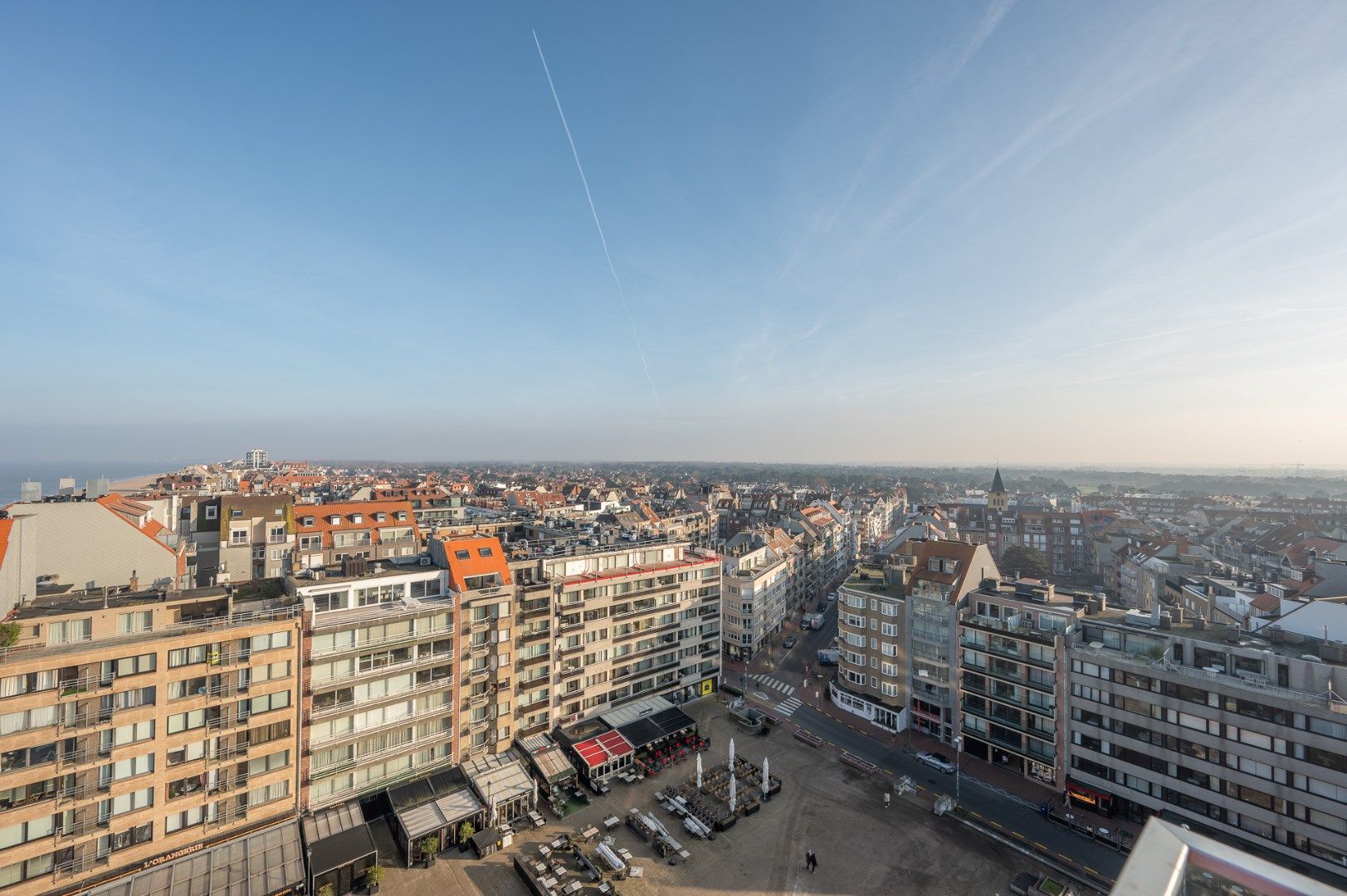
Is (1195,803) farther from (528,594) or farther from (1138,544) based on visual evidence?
(1138,544)

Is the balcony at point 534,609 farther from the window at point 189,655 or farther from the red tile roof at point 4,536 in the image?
the red tile roof at point 4,536

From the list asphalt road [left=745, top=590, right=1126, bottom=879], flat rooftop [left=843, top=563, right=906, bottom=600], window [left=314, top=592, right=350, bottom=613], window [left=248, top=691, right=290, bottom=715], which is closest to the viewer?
window [left=248, top=691, right=290, bottom=715]

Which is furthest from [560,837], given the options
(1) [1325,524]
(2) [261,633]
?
(1) [1325,524]

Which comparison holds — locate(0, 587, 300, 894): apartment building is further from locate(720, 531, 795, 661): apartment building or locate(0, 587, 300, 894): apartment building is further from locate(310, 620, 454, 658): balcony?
locate(720, 531, 795, 661): apartment building

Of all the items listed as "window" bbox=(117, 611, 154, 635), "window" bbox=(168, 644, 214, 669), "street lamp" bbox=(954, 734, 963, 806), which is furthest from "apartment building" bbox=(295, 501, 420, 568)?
"street lamp" bbox=(954, 734, 963, 806)

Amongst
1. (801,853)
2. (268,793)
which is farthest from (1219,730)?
(268,793)

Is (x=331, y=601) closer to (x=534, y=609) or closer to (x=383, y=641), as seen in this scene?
(x=383, y=641)

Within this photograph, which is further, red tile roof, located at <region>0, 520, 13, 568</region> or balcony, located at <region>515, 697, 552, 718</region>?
balcony, located at <region>515, 697, 552, 718</region>
